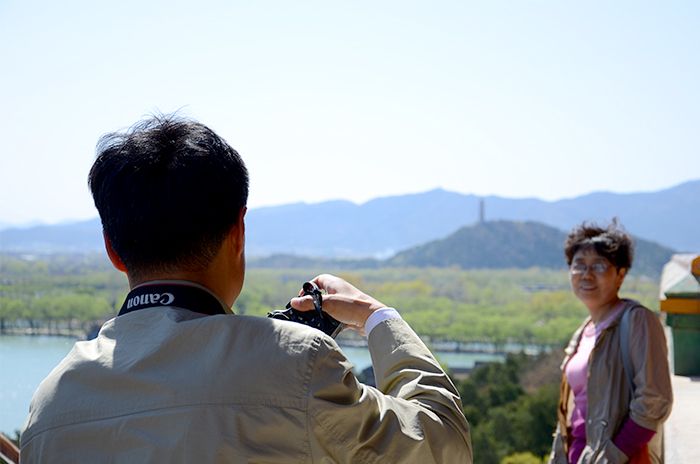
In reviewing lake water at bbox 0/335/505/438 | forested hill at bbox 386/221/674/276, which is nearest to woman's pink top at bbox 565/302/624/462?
lake water at bbox 0/335/505/438

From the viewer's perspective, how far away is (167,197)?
35.2 inches

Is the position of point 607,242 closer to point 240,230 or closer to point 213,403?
point 240,230

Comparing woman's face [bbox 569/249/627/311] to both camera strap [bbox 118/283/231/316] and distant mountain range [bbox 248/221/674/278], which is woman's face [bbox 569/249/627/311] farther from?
distant mountain range [bbox 248/221/674/278]

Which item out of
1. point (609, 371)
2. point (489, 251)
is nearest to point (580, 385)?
point (609, 371)

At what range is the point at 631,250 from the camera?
111 inches

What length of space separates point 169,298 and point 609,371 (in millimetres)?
2079

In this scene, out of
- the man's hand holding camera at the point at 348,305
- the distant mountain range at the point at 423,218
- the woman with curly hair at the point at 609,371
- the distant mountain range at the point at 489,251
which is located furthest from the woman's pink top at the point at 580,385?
the distant mountain range at the point at 423,218

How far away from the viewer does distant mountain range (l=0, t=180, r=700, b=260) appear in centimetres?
9038

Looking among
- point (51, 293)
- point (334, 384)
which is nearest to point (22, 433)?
point (334, 384)

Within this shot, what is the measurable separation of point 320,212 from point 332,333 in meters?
106

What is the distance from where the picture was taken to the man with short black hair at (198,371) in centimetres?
74

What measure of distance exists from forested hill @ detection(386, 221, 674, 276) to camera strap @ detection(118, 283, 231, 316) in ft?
194

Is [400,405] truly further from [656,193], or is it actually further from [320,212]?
[656,193]

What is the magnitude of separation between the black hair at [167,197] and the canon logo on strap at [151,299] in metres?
0.05
